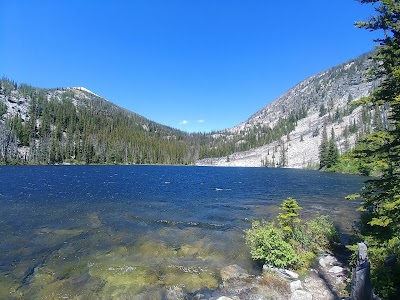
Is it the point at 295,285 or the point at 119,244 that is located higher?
the point at 295,285

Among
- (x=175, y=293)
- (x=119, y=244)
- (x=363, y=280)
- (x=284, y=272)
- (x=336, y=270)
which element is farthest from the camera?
(x=119, y=244)

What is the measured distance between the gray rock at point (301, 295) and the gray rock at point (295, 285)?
35 centimetres

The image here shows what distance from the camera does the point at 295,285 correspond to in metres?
14.4

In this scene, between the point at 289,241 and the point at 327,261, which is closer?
the point at 327,261

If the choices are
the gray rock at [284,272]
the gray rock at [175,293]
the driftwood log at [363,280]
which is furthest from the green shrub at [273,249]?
the driftwood log at [363,280]

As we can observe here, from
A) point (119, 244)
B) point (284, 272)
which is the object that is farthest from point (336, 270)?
point (119, 244)

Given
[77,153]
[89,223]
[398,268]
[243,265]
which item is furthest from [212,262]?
[77,153]

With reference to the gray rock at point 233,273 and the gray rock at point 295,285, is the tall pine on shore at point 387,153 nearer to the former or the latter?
the gray rock at point 295,285

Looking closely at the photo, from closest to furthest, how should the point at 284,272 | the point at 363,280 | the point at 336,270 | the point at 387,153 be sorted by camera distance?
the point at 363,280 → the point at 387,153 → the point at 284,272 → the point at 336,270

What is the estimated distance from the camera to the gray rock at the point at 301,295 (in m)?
13.2

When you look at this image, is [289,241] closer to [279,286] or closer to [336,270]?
[336,270]

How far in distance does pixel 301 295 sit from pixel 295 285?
1.00 meters

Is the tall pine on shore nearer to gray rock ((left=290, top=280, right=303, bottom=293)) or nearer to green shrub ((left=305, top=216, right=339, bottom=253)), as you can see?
gray rock ((left=290, top=280, right=303, bottom=293))

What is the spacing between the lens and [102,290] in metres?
14.6
